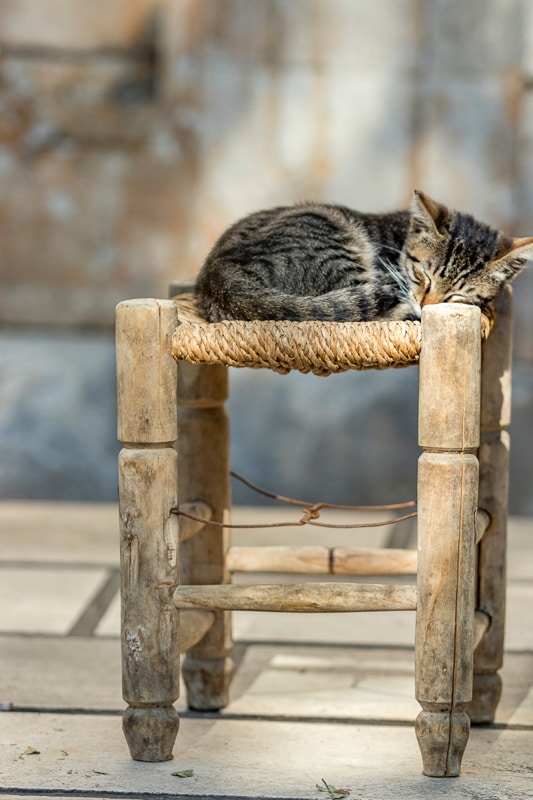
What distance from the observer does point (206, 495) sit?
1951mm

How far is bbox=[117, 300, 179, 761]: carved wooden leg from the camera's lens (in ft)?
5.32

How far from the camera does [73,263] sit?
10.8ft

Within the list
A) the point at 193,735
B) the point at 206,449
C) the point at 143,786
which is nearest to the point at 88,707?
the point at 193,735

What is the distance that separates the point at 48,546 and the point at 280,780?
1451mm

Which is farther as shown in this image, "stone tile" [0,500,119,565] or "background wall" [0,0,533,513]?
"background wall" [0,0,533,513]

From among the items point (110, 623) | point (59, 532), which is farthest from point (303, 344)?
point (59, 532)

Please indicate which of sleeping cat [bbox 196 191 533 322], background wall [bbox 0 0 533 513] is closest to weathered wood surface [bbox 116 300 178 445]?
sleeping cat [bbox 196 191 533 322]

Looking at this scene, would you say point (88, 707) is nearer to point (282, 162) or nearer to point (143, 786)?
point (143, 786)

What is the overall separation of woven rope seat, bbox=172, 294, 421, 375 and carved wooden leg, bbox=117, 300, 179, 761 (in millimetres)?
52

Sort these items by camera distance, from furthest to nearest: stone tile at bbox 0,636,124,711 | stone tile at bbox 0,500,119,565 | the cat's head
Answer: stone tile at bbox 0,500,119,565 < stone tile at bbox 0,636,124,711 < the cat's head

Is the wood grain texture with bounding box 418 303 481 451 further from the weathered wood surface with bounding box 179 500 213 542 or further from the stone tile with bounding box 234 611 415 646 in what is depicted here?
the stone tile with bounding box 234 611 415 646

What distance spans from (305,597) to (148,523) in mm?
252

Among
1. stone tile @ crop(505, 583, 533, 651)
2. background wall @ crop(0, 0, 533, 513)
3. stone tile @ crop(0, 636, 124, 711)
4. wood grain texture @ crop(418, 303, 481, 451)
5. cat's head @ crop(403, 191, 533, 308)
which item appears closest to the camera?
wood grain texture @ crop(418, 303, 481, 451)

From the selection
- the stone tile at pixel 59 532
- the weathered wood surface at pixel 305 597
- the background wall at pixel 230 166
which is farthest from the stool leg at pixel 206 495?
the background wall at pixel 230 166
